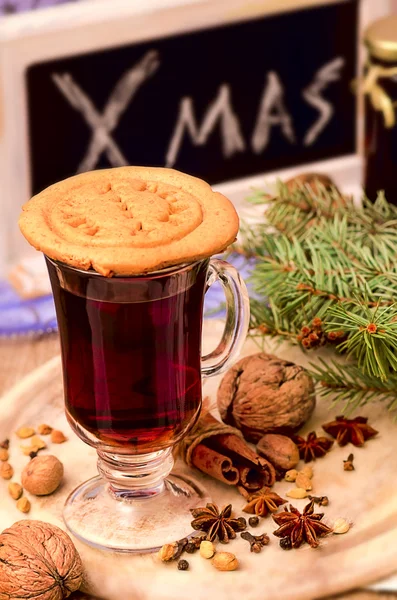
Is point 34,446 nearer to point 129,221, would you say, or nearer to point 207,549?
point 207,549

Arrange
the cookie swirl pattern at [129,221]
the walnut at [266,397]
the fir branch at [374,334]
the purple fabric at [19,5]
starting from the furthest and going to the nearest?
1. the purple fabric at [19,5]
2. the walnut at [266,397]
3. the fir branch at [374,334]
4. the cookie swirl pattern at [129,221]

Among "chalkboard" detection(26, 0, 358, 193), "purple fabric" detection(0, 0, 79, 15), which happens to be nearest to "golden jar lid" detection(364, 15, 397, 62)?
"chalkboard" detection(26, 0, 358, 193)

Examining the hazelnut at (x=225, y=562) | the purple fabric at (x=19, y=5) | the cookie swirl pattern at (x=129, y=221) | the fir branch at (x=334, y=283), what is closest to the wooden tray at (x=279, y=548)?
the hazelnut at (x=225, y=562)

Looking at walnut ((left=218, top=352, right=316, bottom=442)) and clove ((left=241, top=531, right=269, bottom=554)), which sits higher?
walnut ((left=218, top=352, right=316, bottom=442))

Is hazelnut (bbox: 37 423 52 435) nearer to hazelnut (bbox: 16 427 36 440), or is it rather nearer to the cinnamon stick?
hazelnut (bbox: 16 427 36 440)

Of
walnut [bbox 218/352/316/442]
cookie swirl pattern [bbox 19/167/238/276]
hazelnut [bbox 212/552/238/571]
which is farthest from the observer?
walnut [bbox 218/352/316/442]

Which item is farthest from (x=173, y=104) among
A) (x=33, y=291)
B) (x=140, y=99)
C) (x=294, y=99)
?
(x=33, y=291)

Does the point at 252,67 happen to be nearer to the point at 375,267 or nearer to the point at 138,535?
the point at 375,267

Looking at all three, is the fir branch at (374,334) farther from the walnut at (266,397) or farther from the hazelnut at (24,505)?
the hazelnut at (24,505)

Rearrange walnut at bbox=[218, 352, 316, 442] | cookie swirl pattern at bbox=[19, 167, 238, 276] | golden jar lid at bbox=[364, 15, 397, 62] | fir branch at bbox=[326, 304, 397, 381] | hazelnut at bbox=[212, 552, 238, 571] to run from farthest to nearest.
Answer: golden jar lid at bbox=[364, 15, 397, 62] < walnut at bbox=[218, 352, 316, 442] < fir branch at bbox=[326, 304, 397, 381] < hazelnut at bbox=[212, 552, 238, 571] < cookie swirl pattern at bbox=[19, 167, 238, 276]
